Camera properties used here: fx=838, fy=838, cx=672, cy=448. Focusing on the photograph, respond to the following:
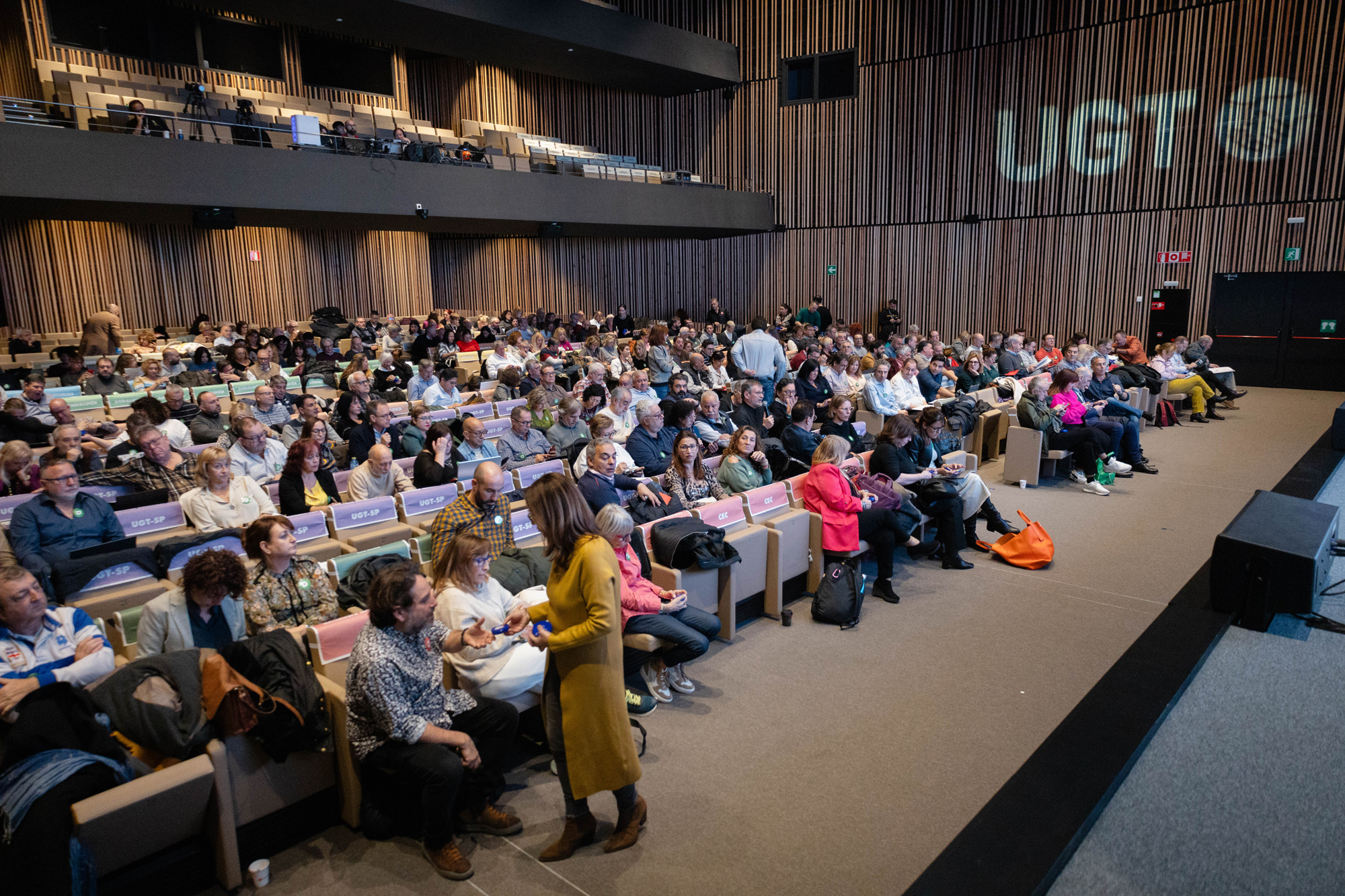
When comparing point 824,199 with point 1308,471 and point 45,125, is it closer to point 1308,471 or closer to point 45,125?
point 1308,471

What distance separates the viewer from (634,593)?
3.73m

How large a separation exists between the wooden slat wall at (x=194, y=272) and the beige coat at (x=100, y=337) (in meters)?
2.84

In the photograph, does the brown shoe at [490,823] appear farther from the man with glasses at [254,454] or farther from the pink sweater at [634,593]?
the man with glasses at [254,454]

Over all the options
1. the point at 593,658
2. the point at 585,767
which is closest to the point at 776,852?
the point at 585,767

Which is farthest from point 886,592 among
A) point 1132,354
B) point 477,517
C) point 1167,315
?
point 1167,315

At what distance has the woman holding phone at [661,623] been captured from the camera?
3746 mm

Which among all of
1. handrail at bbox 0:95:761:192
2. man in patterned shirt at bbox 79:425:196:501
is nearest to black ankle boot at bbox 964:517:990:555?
man in patterned shirt at bbox 79:425:196:501

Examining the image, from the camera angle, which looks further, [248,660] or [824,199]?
[824,199]

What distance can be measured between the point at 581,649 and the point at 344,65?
18063mm

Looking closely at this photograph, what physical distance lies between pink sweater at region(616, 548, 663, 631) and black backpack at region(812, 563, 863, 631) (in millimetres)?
1371

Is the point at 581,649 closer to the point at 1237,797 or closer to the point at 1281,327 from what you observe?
the point at 1237,797

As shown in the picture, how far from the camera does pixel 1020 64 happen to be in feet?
48.2

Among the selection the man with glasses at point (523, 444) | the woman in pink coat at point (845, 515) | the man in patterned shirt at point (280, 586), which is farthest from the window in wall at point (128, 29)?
the woman in pink coat at point (845, 515)

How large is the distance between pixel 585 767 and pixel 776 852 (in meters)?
0.75
